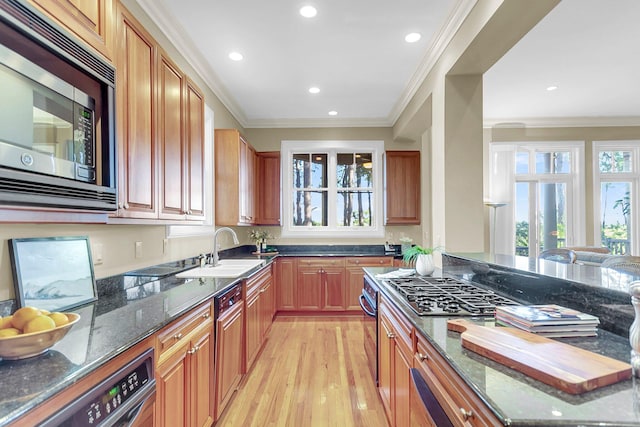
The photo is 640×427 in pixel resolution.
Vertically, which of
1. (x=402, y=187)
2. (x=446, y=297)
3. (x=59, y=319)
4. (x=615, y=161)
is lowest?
(x=446, y=297)

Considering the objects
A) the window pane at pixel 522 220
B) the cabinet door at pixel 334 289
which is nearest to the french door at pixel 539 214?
the window pane at pixel 522 220

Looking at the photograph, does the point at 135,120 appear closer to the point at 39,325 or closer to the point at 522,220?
the point at 39,325

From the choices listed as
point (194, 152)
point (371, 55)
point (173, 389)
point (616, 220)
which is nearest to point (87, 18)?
point (194, 152)

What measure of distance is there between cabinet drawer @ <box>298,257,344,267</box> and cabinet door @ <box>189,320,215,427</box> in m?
2.71

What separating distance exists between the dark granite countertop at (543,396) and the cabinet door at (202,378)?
1295mm

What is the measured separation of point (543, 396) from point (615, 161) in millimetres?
6977

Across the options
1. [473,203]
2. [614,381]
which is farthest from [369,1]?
[614,381]

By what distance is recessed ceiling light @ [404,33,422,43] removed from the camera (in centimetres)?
281

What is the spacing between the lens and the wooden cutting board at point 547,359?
0.78 meters

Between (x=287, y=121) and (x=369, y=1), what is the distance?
2.90 meters

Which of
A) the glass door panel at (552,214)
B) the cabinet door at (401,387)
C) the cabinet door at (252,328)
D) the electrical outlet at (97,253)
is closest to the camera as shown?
the cabinet door at (401,387)

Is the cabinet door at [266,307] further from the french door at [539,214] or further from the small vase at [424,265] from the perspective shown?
the french door at [539,214]

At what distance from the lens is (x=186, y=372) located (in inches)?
62.7

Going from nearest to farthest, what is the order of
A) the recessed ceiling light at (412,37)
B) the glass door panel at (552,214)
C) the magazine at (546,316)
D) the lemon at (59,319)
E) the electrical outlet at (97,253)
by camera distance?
the lemon at (59,319) < the magazine at (546,316) < the electrical outlet at (97,253) < the recessed ceiling light at (412,37) < the glass door panel at (552,214)
